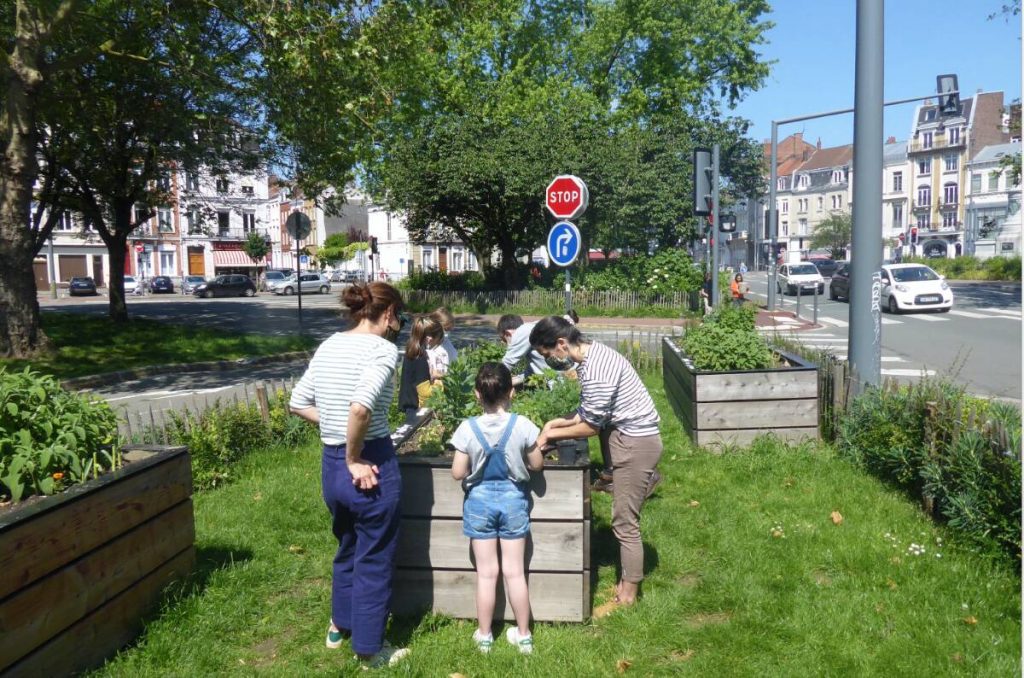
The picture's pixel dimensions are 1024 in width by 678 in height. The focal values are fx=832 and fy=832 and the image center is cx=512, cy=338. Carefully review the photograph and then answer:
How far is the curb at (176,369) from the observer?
14431mm

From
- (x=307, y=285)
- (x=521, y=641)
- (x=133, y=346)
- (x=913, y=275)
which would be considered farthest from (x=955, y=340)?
(x=307, y=285)

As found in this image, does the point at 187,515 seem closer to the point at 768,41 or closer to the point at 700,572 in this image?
the point at 700,572

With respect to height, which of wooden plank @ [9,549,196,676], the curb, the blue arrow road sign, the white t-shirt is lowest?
the curb

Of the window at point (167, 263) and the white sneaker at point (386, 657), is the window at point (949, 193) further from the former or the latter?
the white sneaker at point (386, 657)

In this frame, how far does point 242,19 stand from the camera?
546 inches

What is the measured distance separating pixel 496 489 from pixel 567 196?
5.97 metres

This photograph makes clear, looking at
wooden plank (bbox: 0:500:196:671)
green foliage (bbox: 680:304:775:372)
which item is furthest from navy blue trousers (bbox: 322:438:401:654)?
green foliage (bbox: 680:304:775:372)

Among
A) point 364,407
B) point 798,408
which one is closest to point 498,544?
point 364,407

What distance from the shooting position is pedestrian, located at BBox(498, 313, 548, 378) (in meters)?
7.28

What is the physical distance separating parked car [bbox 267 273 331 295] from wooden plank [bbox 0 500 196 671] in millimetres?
52014

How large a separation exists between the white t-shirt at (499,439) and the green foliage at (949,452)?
2756mm

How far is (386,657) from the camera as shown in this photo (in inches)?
157

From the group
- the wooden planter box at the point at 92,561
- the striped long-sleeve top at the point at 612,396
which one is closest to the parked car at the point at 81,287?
the wooden planter box at the point at 92,561

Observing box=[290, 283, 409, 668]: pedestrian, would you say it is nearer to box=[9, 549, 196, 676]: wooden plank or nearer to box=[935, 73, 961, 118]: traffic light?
box=[9, 549, 196, 676]: wooden plank
